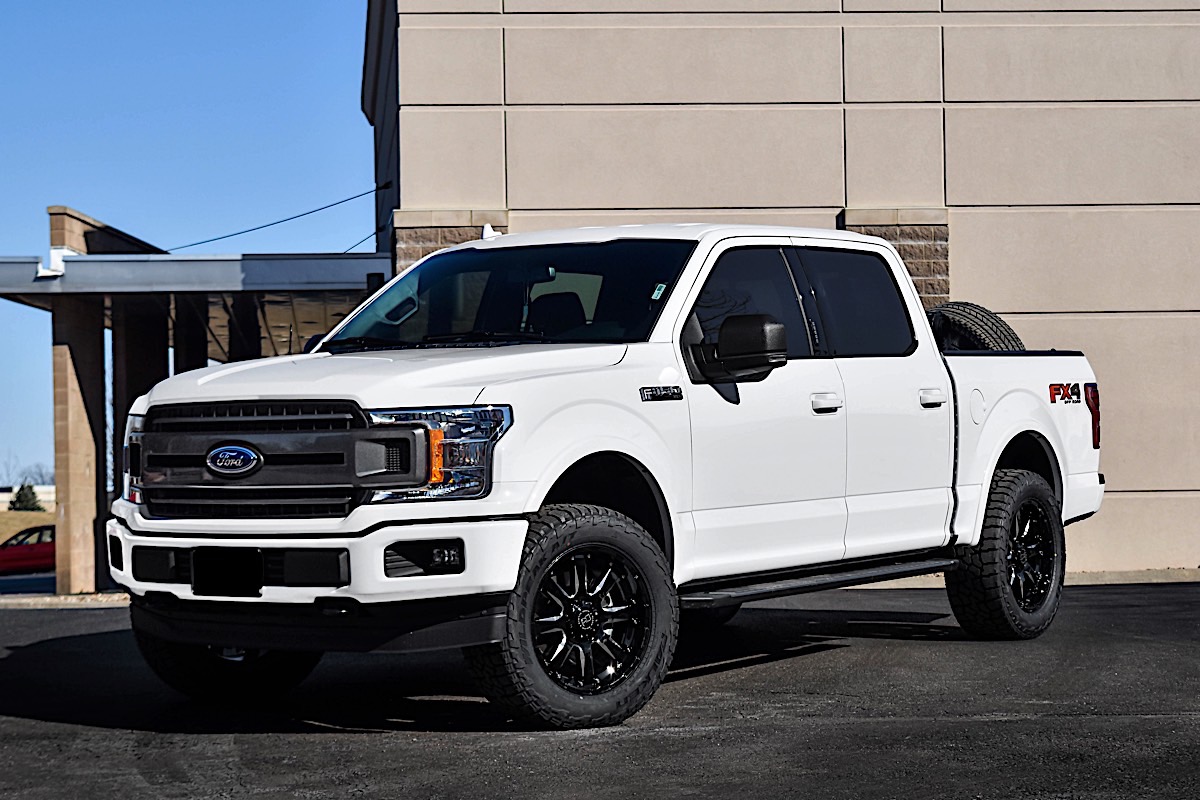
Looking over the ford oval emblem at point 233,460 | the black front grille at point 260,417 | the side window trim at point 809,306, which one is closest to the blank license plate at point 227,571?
the ford oval emblem at point 233,460

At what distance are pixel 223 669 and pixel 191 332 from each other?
75.9ft

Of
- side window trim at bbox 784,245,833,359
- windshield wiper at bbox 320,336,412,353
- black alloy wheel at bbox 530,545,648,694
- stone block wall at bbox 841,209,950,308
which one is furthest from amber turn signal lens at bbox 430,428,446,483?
stone block wall at bbox 841,209,950,308

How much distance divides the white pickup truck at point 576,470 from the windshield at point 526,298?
2 cm

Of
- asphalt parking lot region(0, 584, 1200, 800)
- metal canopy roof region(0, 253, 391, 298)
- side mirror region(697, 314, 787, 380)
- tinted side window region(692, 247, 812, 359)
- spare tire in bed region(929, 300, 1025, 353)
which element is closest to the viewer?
asphalt parking lot region(0, 584, 1200, 800)

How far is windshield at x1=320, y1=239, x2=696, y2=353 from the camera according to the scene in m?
7.49

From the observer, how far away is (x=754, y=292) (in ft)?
26.4

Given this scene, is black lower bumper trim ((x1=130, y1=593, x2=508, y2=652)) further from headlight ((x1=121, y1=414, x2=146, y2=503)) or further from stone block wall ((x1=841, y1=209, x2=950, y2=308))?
stone block wall ((x1=841, y1=209, x2=950, y2=308))

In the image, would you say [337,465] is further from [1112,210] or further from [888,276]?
[1112,210]

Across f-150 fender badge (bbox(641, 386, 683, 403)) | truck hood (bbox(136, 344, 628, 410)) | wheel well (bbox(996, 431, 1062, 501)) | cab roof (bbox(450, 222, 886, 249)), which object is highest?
cab roof (bbox(450, 222, 886, 249))

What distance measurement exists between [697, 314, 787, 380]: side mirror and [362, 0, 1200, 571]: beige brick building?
8.34 meters

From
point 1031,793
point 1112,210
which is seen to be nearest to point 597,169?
point 1112,210

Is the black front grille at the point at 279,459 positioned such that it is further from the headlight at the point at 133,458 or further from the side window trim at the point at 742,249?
the side window trim at the point at 742,249

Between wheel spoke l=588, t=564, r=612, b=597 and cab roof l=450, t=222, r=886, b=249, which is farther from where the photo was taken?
cab roof l=450, t=222, r=886, b=249

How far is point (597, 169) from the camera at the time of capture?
617 inches
